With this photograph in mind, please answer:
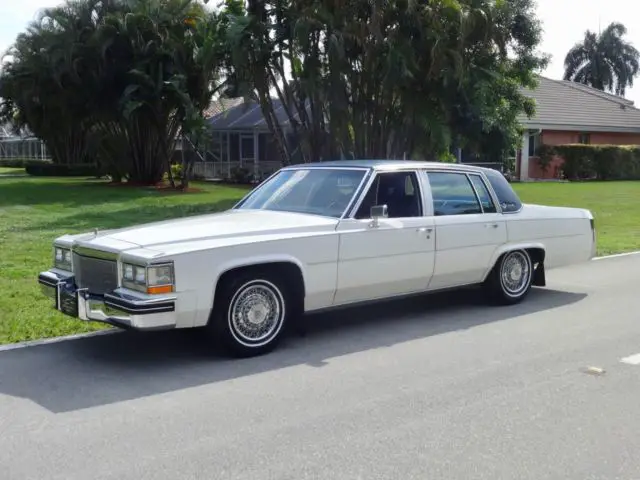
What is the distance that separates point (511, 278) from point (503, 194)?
930 millimetres

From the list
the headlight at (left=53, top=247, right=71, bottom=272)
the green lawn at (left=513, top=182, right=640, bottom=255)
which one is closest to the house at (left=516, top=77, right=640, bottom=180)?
the green lawn at (left=513, top=182, right=640, bottom=255)

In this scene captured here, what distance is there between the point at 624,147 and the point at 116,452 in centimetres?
3746

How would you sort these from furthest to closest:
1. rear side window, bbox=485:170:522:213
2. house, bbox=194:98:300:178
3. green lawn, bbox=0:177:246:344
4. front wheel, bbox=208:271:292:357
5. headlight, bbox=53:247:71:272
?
1. house, bbox=194:98:300:178
2. rear side window, bbox=485:170:522:213
3. green lawn, bbox=0:177:246:344
4. headlight, bbox=53:247:71:272
5. front wheel, bbox=208:271:292:357

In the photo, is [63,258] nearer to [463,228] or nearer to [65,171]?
[463,228]

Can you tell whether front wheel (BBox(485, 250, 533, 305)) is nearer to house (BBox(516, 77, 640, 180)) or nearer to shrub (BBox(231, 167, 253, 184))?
shrub (BBox(231, 167, 253, 184))

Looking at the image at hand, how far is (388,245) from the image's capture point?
23.4ft

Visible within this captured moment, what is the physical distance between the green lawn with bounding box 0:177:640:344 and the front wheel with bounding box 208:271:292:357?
6.15ft

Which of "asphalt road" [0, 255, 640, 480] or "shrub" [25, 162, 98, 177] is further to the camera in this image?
"shrub" [25, 162, 98, 177]

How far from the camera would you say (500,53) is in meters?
20.5

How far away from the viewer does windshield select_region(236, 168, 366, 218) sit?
7242 mm

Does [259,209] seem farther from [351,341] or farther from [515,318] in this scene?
[515,318]

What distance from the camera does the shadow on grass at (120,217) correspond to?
15836 mm

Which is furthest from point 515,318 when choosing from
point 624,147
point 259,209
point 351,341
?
point 624,147

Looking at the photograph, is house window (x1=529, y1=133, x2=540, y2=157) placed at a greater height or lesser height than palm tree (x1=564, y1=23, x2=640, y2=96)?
lesser
